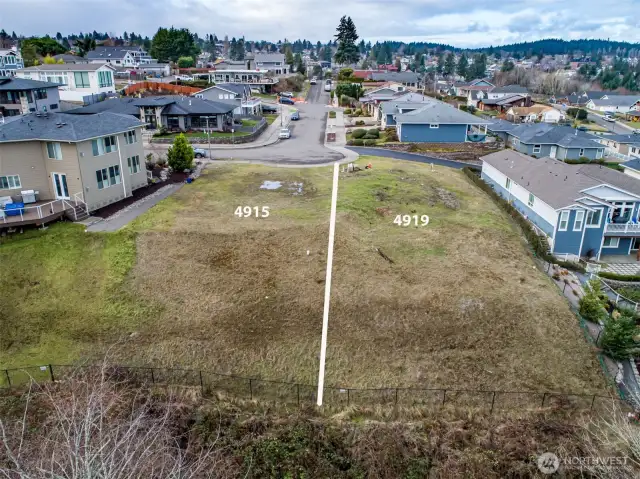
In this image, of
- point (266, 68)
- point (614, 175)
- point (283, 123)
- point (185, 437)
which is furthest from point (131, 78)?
point (185, 437)

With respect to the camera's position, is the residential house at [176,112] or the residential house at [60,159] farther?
the residential house at [176,112]

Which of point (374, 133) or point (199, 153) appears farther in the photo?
point (374, 133)

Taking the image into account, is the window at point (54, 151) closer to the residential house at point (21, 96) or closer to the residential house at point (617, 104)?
the residential house at point (21, 96)

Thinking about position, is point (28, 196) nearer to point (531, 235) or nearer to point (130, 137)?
point (130, 137)

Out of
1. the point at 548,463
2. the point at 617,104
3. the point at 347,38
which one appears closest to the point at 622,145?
the point at 548,463

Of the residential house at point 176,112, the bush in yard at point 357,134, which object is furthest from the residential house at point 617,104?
the residential house at point 176,112

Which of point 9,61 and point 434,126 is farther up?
point 9,61

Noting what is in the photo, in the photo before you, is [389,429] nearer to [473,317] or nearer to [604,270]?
[473,317]
